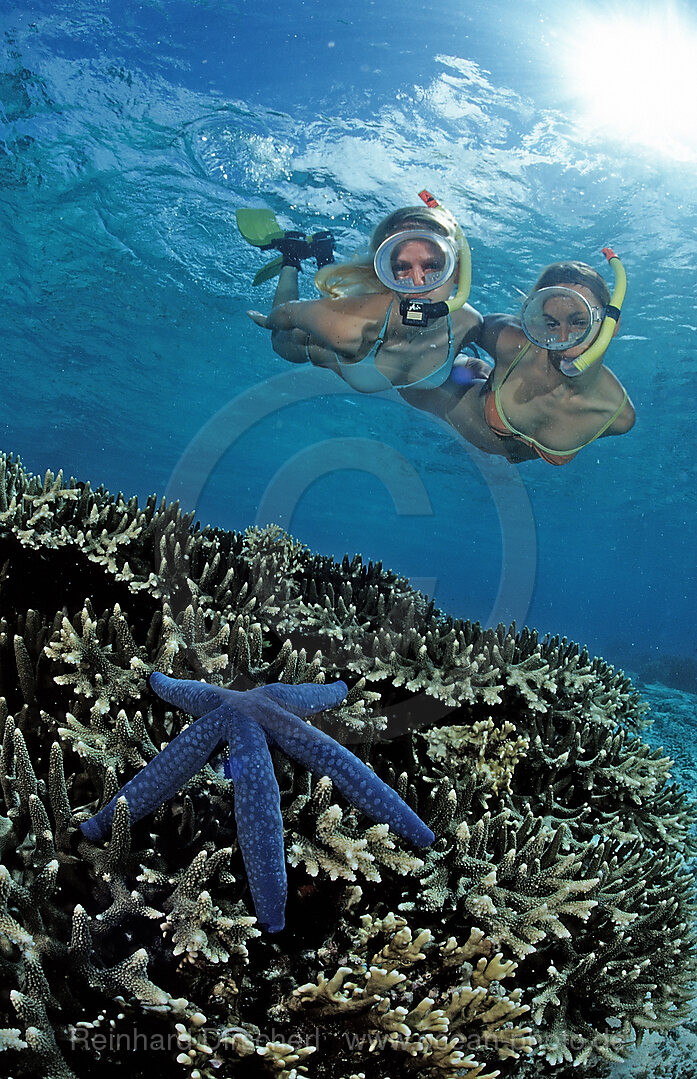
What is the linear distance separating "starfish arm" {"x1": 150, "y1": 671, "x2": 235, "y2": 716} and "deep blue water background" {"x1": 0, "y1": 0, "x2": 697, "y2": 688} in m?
16.1

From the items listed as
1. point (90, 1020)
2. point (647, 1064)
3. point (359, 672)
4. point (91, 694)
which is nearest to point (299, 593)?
point (359, 672)

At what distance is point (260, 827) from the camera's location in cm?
212

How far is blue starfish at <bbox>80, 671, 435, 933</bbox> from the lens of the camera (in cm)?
214

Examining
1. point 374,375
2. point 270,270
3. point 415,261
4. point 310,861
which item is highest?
point 270,270

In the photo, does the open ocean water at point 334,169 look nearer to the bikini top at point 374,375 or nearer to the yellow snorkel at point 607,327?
the bikini top at point 374,375

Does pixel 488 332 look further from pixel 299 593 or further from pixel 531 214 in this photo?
pixel 531 214

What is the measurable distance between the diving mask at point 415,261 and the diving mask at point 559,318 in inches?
42.6

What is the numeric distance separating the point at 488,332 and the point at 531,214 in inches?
440

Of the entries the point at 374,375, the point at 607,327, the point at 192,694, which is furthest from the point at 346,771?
the point at 374,375

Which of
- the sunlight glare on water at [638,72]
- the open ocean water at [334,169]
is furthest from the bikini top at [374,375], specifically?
the sunlight glare on water at [638,72]

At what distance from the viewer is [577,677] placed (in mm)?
4676

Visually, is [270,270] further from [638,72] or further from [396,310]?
[638,72]

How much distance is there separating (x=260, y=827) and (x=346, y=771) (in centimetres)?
41

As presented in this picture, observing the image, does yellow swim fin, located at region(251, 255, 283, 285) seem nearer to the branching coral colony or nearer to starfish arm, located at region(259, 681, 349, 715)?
the branching coral colony
